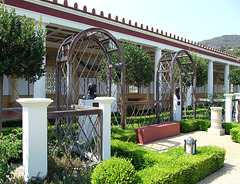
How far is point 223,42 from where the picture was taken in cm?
8925

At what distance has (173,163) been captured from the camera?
3412 millimetres

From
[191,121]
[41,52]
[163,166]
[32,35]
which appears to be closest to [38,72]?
[41,52]

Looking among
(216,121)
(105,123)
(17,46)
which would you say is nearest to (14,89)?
(17,46)

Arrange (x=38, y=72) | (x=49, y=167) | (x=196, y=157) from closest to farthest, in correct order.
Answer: (x=49, y=167), (x=196, y=157), (x=38, y=72)

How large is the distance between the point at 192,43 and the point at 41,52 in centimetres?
1412

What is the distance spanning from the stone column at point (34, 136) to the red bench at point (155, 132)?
3745 mm

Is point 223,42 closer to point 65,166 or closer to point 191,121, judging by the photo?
point 191,121

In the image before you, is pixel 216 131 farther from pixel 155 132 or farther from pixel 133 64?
pixel 133 64

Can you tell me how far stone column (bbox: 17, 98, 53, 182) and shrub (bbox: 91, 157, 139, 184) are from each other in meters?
0.82

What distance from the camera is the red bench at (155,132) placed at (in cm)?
620

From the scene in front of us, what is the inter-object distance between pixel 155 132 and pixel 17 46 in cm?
466

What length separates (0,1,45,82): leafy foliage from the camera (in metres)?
4.24

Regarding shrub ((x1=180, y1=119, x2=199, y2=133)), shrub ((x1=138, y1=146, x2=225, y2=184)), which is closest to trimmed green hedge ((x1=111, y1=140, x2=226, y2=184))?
shrub ((x1=138, y1=146, x2=225, y2=184))

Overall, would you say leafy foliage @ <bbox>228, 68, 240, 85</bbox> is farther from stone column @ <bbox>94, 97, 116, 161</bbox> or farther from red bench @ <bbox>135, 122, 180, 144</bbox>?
stone column @ <bbox>94, 97, 116, 161</bbox>
